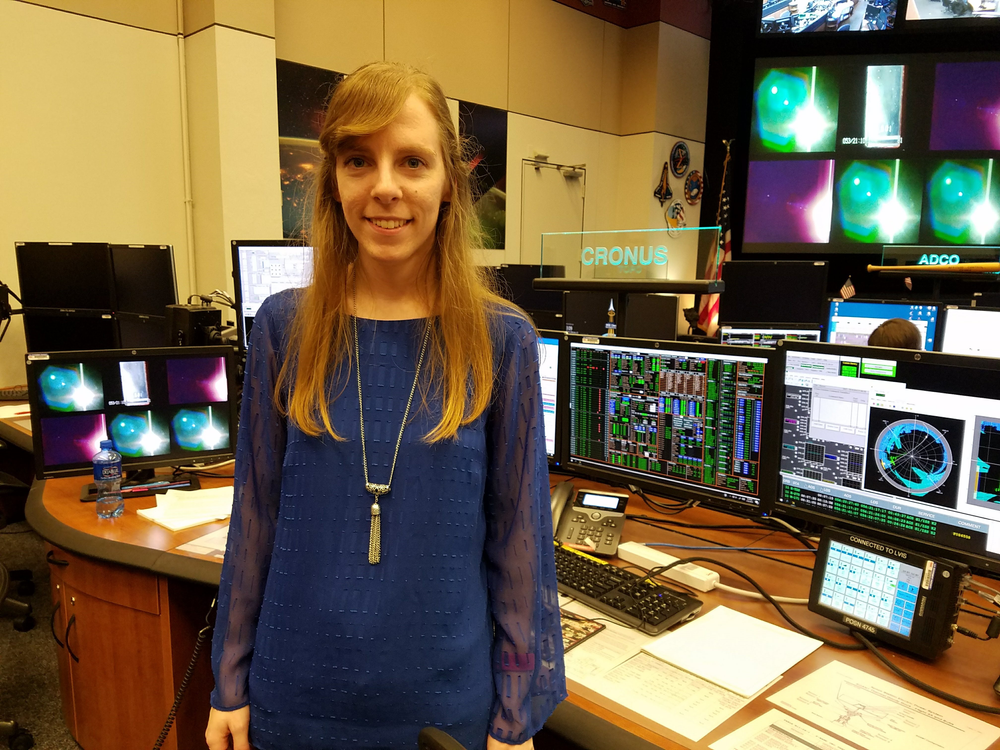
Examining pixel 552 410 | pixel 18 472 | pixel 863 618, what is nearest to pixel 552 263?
pixel 552 410

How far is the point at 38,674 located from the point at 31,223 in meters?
2.40

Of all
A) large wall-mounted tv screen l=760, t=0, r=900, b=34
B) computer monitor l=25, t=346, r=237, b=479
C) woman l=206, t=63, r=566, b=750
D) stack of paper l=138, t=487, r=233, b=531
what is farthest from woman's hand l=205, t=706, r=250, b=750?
large wall-mounted tv screen l=760, t=0, r=900, b=34

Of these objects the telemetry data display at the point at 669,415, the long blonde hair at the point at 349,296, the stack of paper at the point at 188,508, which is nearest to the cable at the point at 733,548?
the telemetry data display at the point at 669,415

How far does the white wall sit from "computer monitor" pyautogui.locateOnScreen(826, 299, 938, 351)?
3.71 meters

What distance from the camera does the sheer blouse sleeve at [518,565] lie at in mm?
973

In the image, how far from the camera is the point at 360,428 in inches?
37.4

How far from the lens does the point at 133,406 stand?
2014mm

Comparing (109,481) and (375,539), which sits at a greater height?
(375,539)

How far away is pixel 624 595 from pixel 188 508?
1.24 meters

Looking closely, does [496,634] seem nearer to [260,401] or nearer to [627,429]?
[260,401]

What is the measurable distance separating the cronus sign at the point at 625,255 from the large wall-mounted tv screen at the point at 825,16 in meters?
4.83

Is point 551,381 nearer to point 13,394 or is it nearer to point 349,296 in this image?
point 349,296

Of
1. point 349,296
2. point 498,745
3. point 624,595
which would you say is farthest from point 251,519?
point 624,595

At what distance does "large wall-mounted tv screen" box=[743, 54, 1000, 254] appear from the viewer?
5441 mm
